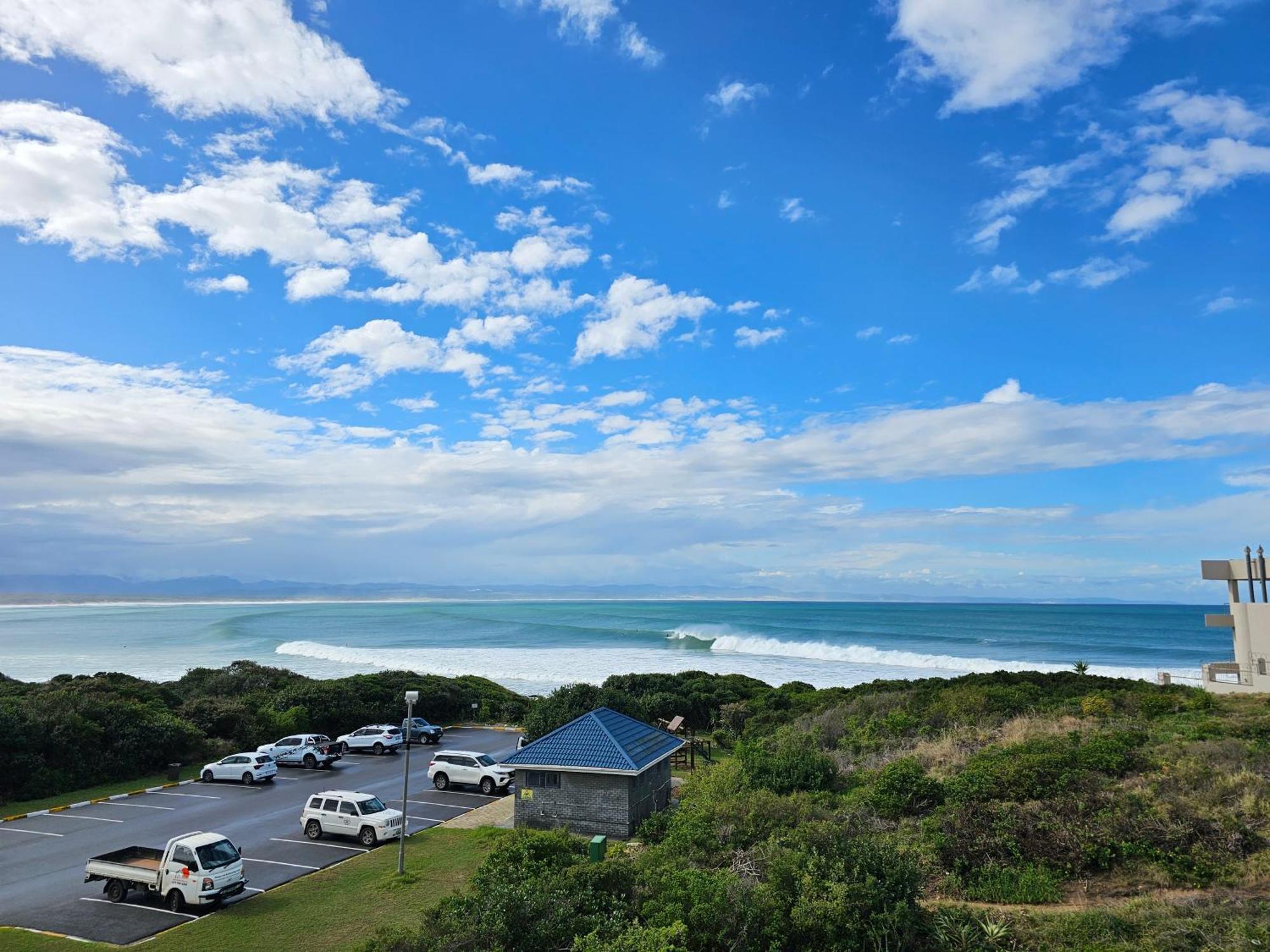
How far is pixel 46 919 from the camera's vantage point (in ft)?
48.0

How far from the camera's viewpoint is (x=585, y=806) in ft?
65.6

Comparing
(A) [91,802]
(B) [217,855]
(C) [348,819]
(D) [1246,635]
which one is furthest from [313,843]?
(D) [1246,635]

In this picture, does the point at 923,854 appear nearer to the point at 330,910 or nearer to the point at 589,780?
the point at 589,780

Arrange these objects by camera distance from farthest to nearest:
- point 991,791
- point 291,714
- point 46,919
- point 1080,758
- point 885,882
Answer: point 291,714, point 1080,758, point 991,791, point 46,919, point 885,882

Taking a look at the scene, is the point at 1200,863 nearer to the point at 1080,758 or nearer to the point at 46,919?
the point at 1080,758

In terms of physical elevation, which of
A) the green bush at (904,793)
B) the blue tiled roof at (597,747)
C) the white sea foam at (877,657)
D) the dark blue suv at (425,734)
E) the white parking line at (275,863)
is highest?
the blue tiled roof at (597,747)

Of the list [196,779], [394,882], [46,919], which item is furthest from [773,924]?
[196,779]

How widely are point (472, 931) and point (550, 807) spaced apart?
1061 centimetres

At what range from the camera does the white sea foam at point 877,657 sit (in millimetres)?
68000

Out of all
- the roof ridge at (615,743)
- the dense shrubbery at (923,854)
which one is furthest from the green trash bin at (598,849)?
the roof ridge at (615,743)

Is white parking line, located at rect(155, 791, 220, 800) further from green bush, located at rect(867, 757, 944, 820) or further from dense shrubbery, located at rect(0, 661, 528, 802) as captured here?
green bush, located at rect(867, 757, 944, 820)

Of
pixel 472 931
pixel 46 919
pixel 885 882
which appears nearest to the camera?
pixel 472 931

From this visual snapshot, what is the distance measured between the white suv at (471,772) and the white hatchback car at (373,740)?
7.29 meters

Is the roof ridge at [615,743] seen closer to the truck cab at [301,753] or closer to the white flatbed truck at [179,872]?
the white flatbed truck at [179,872]
